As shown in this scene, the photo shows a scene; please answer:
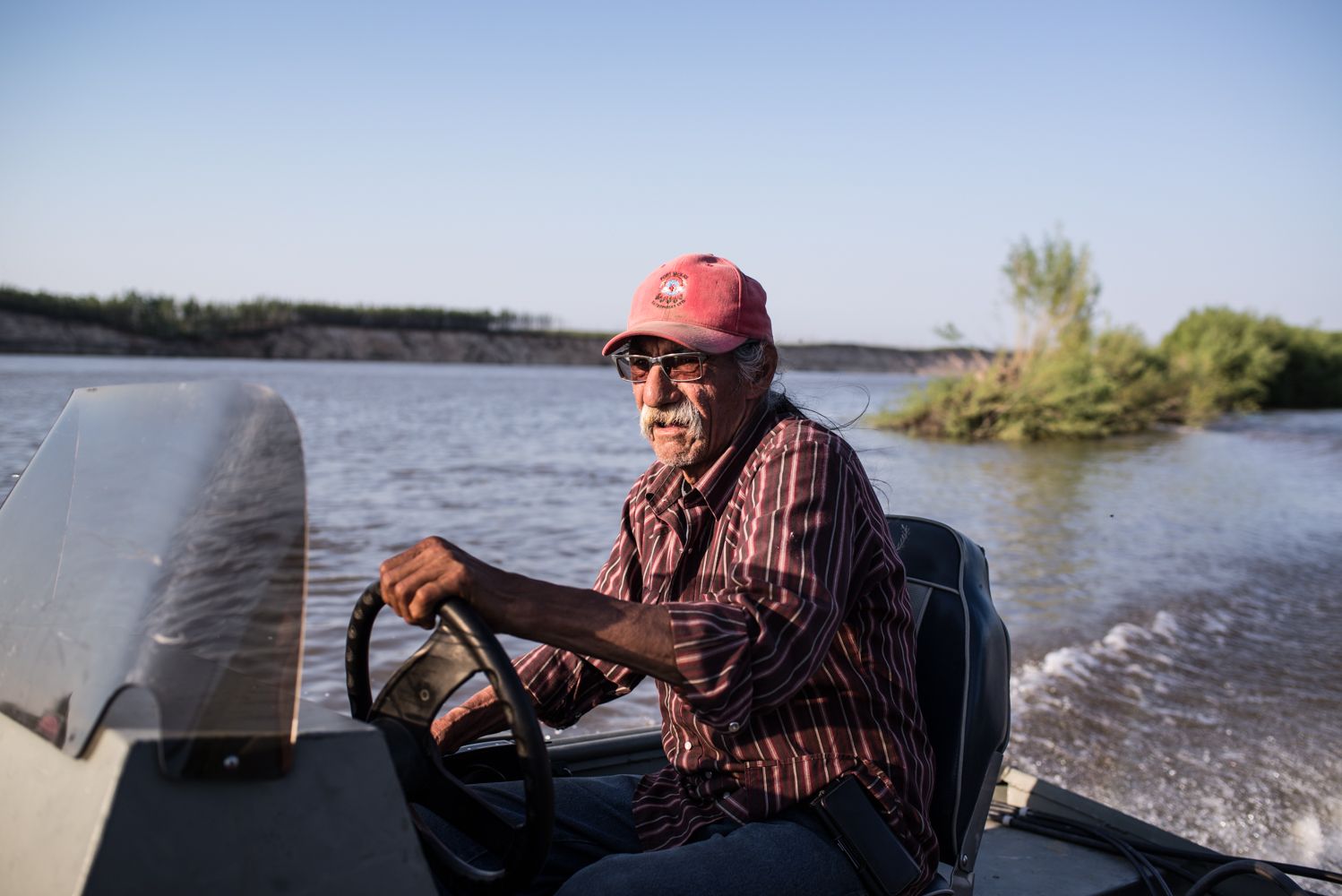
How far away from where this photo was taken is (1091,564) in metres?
9.33

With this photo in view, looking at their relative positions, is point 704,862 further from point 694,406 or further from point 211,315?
point 211,315

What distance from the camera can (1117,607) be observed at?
25.3 feet

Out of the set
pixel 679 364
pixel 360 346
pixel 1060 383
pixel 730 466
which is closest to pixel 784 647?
pixel 730 466

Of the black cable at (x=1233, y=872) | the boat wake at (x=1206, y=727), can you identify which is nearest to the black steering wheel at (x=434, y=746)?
the black cable at (x=1233, y=872)

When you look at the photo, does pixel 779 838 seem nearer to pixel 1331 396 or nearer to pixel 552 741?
pixel 552 741

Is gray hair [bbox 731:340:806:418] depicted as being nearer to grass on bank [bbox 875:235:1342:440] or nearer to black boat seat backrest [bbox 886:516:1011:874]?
black boat seat backrest [bbox 886:516:1011:874]

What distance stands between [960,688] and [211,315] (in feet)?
225

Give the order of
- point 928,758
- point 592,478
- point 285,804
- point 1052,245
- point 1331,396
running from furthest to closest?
point 1331,396, point 1052,245, point 592,478, point 928,758, point 285,804

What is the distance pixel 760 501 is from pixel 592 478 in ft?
39.7

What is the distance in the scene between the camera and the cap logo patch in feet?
6.25

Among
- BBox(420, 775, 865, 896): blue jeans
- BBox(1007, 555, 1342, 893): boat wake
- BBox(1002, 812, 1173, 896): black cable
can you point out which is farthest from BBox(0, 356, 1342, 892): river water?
BBox(1002, 812, 1173, 896): black cable

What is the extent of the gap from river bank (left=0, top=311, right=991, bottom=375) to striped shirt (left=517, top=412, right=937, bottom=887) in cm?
3438

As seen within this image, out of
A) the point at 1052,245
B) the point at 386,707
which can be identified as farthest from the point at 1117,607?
the point at 1052,245

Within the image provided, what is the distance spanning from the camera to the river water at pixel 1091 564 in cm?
452
